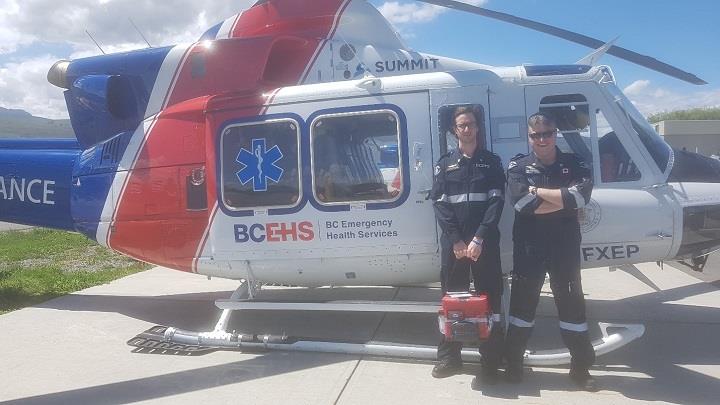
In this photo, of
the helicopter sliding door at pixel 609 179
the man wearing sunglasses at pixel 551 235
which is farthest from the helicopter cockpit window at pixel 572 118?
the man wearing sunglasses at pixel 551 235

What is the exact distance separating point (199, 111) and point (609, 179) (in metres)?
3.67

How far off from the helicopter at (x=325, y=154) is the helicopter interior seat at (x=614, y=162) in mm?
14

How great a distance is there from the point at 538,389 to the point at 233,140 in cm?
328

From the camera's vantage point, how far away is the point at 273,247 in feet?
17.1

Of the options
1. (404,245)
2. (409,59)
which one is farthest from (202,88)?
(404,245)

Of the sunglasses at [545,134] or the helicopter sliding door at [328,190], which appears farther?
the helicopter sliding door at [328,190]

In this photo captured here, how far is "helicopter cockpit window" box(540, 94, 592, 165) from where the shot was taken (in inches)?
191

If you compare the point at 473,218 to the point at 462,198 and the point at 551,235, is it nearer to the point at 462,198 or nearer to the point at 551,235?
the point at 462,198

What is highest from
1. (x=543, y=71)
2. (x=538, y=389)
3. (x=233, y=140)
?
(x=543, y=71)

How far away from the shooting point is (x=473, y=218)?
14.0 feet

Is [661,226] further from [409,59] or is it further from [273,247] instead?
[273,247]

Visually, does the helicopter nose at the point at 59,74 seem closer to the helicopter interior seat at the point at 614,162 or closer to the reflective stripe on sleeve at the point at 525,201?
the reflective stripe on sleeve at the point at 525,201

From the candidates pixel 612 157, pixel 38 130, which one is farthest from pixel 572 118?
pixel 38 130

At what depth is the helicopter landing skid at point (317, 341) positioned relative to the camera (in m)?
4.41
